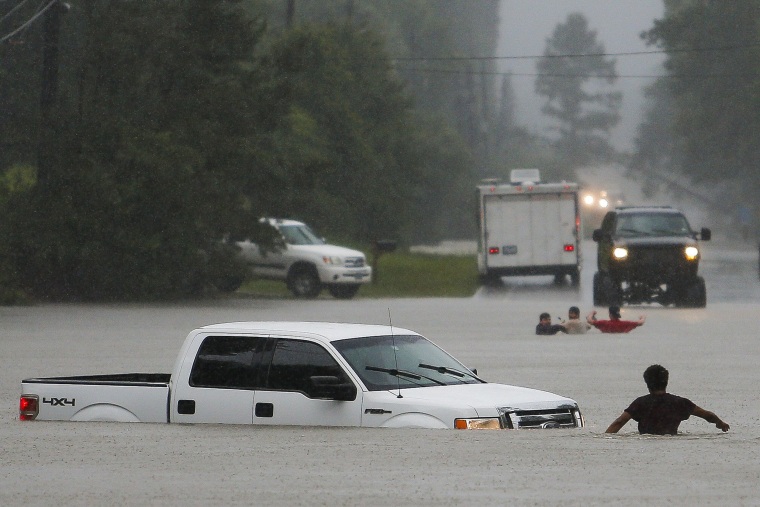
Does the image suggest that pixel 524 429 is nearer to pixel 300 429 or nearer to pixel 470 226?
pixel 300 429

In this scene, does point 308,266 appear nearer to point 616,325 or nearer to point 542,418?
point 616,325

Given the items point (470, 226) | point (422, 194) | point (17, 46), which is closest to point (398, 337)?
point (17, 46)

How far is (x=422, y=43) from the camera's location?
136m

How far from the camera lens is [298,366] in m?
12.5

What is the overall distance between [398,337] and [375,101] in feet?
213

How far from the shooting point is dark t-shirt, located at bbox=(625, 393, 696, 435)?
11453mm

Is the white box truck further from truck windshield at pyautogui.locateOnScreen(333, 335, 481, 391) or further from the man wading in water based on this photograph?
the man wading in water

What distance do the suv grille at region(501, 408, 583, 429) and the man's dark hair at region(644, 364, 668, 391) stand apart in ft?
3.75

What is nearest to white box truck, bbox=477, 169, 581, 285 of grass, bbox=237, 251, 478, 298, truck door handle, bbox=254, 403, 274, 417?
grass, bbox=237, 251, 478, 298

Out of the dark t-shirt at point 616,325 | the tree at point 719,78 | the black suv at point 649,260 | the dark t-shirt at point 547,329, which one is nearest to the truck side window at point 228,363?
the dark t-shirt at point 547,329

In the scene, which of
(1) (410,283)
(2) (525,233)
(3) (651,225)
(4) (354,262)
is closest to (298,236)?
(4) (354,262)

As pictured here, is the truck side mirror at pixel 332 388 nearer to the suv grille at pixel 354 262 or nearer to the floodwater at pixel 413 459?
the floodwater at pixel 413 459

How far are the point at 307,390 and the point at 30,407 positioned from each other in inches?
97.6

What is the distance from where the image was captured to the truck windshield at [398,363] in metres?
12.4
